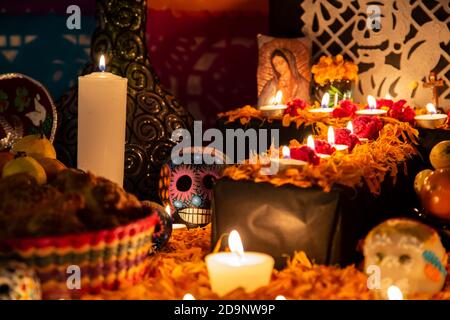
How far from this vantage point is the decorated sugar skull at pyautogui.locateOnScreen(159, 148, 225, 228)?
102 inches

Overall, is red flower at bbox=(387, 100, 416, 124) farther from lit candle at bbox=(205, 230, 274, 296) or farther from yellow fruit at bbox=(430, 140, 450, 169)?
lit candle at bbox=(205, 230, 274, 296)

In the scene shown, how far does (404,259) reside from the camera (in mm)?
1809

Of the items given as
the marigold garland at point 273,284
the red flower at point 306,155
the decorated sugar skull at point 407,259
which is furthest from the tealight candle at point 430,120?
the decorated sugar skull at point 407,259

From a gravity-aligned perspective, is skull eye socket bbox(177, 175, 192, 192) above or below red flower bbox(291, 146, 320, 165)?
below

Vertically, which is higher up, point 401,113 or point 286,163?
point 401,113

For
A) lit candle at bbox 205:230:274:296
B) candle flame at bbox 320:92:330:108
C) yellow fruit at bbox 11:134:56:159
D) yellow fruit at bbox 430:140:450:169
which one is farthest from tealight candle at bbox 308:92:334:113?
lit candle at bbox 205:230:274:296

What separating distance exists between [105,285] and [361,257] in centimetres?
76

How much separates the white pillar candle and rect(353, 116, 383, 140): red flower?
1001mm

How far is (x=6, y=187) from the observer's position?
174 centimetres

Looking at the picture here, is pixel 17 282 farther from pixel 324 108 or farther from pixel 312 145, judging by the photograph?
pixel 324 108

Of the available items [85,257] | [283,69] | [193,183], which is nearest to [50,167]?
[85,257]

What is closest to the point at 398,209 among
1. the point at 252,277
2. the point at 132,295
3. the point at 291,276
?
the point at 291,276

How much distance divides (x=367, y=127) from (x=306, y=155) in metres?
0.75
